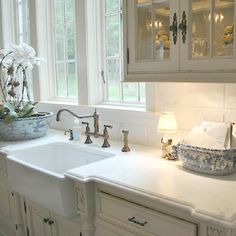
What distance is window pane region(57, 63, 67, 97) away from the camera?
2807 mm

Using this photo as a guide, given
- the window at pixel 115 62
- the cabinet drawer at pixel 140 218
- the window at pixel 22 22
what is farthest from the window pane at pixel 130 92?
the window at pixel 22 22

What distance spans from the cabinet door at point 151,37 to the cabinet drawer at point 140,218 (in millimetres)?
633

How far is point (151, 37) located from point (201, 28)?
0.27 m

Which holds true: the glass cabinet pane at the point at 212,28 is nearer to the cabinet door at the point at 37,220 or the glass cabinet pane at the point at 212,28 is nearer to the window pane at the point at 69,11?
the cabinet door at the point at 37,220

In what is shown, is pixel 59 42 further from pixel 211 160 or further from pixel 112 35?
pixel 211 160

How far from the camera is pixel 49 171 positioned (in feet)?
5.34

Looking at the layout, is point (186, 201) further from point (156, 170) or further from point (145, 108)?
point (145, 108)

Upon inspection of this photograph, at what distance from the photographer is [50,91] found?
2.90 m

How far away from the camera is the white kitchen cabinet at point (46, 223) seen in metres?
1.70

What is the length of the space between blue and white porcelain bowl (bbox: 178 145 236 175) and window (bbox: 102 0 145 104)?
2.83 ft

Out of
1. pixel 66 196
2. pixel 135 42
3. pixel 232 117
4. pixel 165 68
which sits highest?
pixel 135 42

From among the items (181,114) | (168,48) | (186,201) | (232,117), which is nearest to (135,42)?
(168,48)

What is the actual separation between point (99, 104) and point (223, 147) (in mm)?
1231

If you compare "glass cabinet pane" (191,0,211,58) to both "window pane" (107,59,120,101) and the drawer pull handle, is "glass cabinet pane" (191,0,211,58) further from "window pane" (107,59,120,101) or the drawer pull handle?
"window pane" (107,59,120,101)
